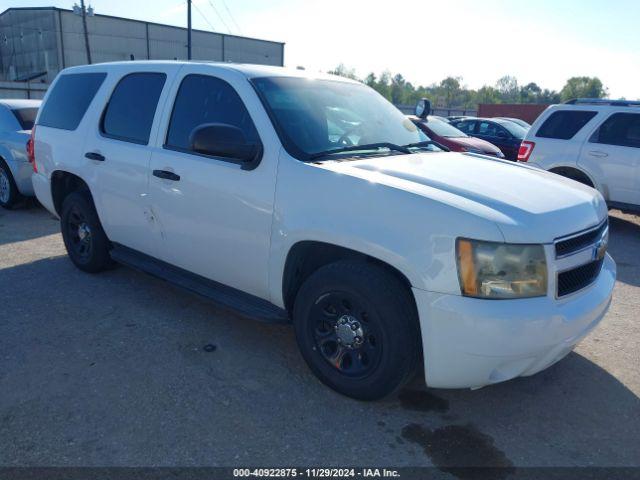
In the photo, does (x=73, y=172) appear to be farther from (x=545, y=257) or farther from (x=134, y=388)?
(x=545, y=257)

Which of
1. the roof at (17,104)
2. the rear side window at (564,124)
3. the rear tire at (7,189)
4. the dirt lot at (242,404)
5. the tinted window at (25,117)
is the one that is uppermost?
the rear side window at (564,124)

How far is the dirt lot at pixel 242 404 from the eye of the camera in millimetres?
2688

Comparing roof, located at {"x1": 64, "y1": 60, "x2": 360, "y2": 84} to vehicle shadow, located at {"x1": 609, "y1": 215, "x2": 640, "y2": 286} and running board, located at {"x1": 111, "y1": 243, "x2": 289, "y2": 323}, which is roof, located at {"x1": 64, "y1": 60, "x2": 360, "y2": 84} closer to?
running board, located at {"x1": 111, "y1": 243, "x2": 289, "y2": 323}

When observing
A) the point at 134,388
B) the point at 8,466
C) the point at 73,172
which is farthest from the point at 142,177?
the point at 8,466

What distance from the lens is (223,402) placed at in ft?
10.2

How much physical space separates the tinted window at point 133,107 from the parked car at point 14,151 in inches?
152

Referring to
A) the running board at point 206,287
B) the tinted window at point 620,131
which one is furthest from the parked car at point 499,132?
the running board at point 206,287

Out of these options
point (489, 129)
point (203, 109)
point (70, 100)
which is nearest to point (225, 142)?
point (203, 109)

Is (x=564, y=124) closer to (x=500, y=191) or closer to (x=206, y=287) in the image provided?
(x=500, y=191)

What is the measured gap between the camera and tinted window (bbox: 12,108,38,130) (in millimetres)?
7879

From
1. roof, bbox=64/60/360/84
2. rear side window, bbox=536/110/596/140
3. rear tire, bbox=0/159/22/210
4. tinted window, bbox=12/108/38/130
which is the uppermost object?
roof, bbox=64/60/360/84

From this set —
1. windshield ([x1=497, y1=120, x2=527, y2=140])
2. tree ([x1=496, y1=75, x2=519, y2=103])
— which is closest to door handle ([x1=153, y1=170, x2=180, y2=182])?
windshield ([x1=497, y1=120, x2=527, y2=140])

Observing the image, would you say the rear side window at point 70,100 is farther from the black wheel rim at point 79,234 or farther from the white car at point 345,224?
the black wheel rim at point 79,234

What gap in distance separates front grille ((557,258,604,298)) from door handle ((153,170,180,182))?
2.59 meters
